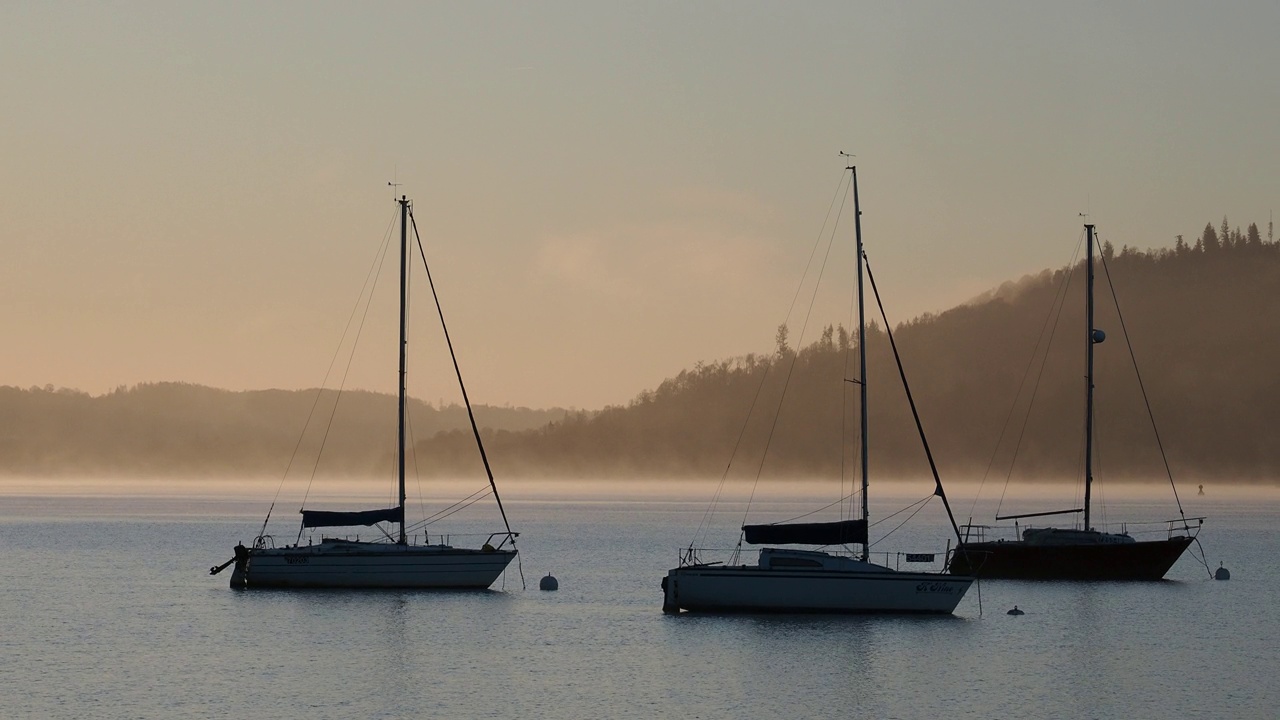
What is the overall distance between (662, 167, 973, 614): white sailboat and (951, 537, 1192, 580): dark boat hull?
17.5 metres

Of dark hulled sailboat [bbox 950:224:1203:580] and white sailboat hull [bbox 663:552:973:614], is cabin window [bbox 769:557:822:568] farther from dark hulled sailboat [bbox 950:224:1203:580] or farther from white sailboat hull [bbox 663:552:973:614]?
dark hulled sailboat [bbox 950:224:1203:580]

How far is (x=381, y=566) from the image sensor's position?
6756cm

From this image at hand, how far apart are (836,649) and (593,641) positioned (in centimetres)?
928

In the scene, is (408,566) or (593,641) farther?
(408,566)

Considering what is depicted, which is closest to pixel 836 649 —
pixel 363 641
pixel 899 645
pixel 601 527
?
pixel 899 645

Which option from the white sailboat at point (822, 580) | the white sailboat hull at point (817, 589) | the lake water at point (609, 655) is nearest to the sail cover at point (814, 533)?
the white sailboat at point (822, 580)

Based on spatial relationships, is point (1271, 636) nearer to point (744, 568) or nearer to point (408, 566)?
point (744, 568)

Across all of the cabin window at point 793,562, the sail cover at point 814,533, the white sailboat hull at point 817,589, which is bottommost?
the white sailboat hull at point 817,589

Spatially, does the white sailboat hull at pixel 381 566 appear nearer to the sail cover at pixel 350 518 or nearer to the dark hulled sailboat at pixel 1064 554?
the sail cover at pixel 350 518

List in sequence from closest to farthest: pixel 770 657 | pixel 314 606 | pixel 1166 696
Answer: pixel 1166 696 < pixel 770 657 < pixel 314 606

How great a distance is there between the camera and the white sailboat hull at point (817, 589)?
2259 inches

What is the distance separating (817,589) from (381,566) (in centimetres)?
2013

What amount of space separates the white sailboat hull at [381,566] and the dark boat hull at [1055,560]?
23.2m

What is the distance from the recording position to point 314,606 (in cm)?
6638
